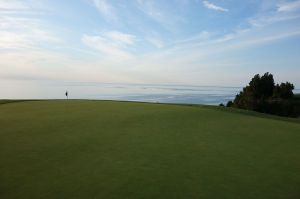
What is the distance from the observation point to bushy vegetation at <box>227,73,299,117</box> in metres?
29.4

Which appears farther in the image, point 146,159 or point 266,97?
point 266,97

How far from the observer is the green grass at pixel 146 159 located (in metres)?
3.72

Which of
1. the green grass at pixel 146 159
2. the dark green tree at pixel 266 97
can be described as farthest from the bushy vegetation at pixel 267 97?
the green grass at pixel 146 159

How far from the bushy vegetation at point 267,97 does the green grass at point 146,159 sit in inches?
887

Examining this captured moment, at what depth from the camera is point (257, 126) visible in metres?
8.26

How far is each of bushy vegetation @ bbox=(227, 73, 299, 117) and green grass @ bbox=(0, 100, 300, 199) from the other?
22530 mm

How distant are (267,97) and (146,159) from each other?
2886 cm

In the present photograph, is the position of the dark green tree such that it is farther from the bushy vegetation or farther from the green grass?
the green grass

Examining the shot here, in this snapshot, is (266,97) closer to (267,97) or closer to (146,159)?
(267,97)

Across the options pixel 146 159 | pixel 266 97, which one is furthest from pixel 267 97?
pixel 146 159

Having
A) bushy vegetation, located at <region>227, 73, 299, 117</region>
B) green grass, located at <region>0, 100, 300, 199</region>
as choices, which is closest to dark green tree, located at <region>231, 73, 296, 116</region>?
bushy vegetation, located at <region>227, 73, 299, 117</region>

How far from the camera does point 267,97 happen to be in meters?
31.4

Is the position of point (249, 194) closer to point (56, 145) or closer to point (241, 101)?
point (56, 145)

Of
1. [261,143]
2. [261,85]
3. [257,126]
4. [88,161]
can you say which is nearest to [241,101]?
[261,85]
